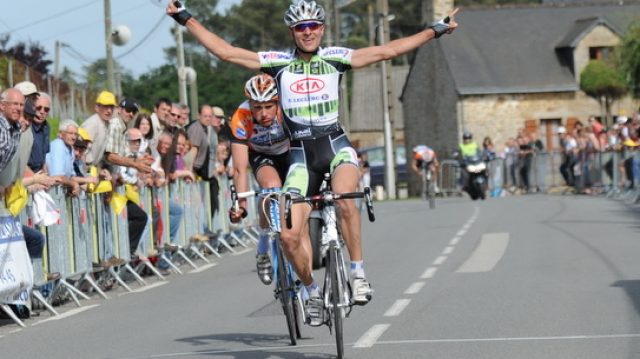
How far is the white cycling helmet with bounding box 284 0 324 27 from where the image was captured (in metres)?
10.0

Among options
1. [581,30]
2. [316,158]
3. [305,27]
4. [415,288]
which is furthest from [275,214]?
[581,30]

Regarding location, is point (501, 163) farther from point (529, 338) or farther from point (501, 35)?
point (529, 338)

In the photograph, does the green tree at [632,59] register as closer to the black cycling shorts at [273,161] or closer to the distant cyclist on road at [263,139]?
the distant cyclist on road at [263,139]

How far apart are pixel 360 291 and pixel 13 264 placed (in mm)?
4896

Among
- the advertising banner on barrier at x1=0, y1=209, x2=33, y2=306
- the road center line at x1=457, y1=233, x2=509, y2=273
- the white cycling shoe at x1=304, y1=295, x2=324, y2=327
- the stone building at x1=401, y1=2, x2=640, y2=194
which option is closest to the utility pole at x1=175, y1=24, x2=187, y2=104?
the road center line at x1=457, y1=233, x2=509, y2=273

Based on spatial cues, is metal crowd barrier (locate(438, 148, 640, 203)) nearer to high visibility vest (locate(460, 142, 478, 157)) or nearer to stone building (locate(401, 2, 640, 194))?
high visibility vest (locate(460, 142, 478, 157))

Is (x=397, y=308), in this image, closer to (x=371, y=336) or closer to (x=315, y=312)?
(x=371, y=336)


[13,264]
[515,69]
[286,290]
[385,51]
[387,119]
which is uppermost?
[515,69]

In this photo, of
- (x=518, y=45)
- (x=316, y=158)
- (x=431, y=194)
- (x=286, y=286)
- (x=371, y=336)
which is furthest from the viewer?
(x=518, y=45)

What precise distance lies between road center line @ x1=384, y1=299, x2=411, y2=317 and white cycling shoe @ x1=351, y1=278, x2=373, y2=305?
250cm

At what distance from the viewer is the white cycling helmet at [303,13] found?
10.0 meters

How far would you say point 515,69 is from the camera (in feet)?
231

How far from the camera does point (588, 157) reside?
39125mm

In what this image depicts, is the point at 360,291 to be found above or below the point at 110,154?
below
